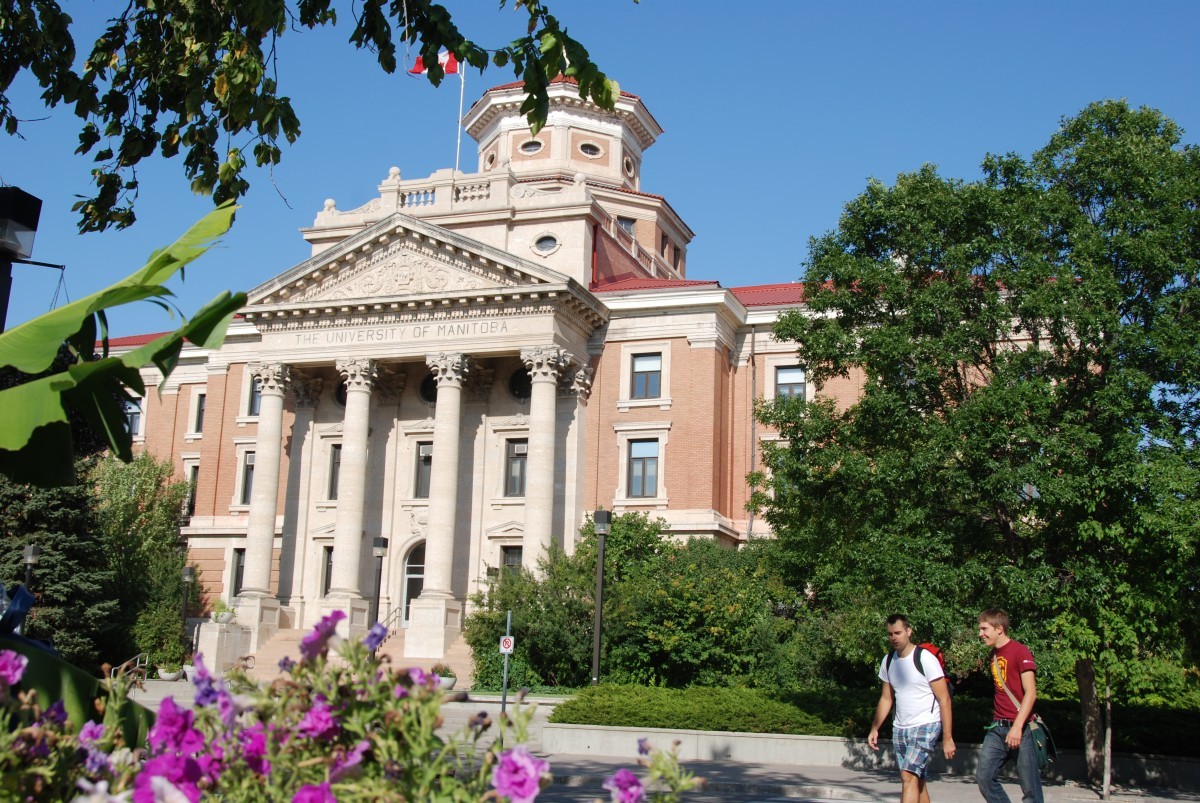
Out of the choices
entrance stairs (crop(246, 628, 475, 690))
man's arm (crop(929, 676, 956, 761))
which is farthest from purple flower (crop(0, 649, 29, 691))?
entrance stairs (crop(246, 628, 475, 690))

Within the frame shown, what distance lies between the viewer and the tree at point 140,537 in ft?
139

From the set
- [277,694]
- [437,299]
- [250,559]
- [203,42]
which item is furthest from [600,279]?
[277,694]

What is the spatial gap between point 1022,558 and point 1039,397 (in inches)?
107

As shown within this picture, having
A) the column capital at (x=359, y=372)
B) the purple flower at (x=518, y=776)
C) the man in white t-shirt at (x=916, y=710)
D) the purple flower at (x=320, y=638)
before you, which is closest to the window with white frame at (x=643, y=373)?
the column capital at (x=359, y=372)

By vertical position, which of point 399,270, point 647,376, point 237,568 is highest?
point 399,270

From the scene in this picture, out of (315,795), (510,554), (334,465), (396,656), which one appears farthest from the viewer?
(334,465)

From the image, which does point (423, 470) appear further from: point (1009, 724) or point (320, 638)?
point (320, 638)

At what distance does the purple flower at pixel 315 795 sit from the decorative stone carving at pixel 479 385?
4204 centimetres

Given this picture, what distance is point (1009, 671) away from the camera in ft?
36.7

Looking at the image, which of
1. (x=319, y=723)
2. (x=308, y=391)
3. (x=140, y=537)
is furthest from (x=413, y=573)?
(x=319, y=723)

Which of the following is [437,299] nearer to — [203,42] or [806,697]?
[806,697]

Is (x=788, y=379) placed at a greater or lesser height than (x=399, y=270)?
lesser

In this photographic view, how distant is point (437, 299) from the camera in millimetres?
43219

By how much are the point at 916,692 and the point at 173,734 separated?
9099mm
